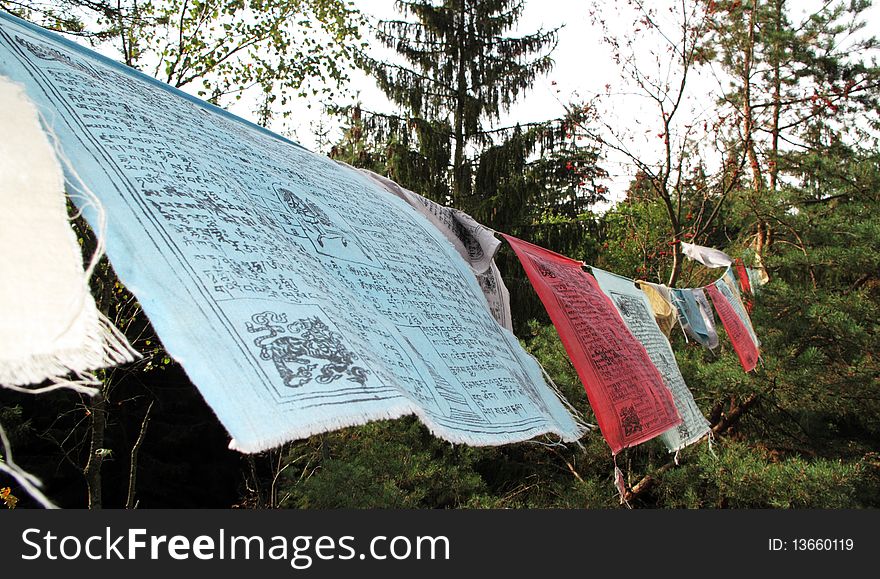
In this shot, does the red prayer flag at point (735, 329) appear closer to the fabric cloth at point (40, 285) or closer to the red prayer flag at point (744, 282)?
the red prayer flag at point (744, 282)

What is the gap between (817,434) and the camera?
15.1 ft

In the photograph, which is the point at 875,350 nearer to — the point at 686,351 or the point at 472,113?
the point at 686,351

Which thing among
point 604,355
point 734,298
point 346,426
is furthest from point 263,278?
point 734,298

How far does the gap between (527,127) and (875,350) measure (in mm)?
4198

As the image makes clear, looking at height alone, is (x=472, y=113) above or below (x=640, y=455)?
above

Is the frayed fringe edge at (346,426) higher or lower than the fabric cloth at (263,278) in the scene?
lower

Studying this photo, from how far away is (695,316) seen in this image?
3.40m

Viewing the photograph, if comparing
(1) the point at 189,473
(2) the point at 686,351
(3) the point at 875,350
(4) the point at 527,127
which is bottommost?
(1) the point at 189,473

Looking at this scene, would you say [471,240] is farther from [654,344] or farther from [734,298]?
[734,298]

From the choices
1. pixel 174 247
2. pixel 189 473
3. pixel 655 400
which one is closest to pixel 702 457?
pixel 655 400

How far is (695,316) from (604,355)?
1568 millimetres

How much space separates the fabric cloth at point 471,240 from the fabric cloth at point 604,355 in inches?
6.2

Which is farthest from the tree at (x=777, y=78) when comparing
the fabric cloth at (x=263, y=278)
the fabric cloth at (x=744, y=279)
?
the fabric cloth at (x=263, y=278)

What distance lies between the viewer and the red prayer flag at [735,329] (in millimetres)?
3514
